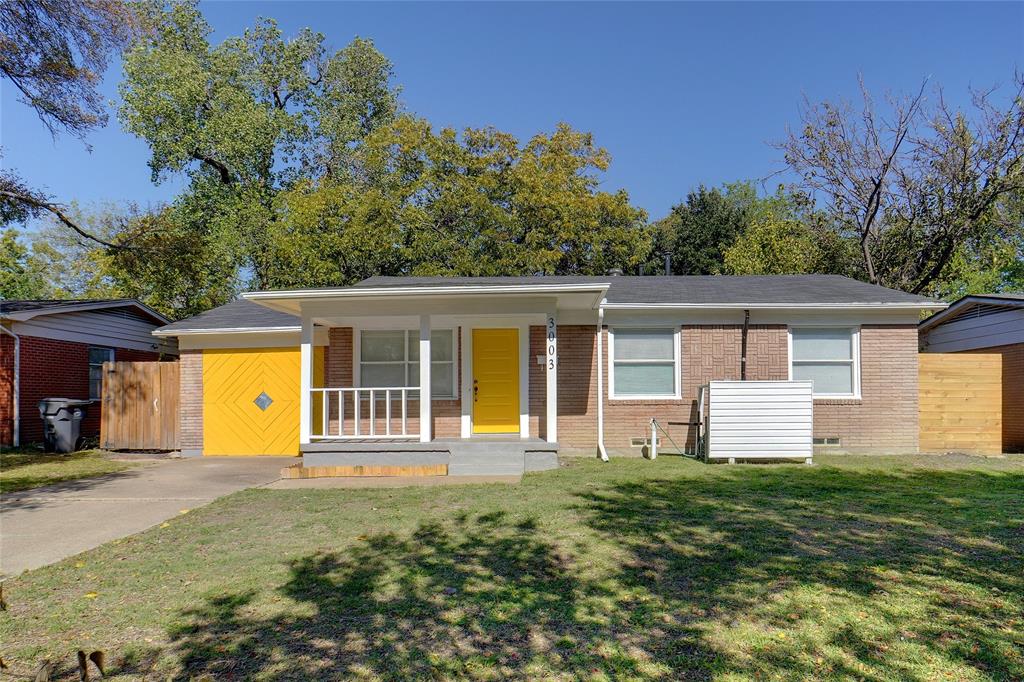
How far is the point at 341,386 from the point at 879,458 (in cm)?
986

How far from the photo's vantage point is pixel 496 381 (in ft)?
37.3

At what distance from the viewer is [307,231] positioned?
19.8 metres

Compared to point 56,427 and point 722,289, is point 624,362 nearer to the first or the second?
point 722,289

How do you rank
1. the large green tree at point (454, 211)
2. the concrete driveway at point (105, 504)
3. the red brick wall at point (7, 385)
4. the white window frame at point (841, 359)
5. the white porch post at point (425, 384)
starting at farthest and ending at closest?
the large green tree at point (454, 211) → the red brick wall at point (7, 385) → the white window frame at point (841, 359) → the white porch post at point (425, 384) → the concrete driveway at point (105, 504)

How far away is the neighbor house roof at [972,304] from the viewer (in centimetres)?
1253

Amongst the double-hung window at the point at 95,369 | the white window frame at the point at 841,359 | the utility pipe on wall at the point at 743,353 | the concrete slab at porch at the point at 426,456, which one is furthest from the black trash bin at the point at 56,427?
the white window frame at the point at 841,359

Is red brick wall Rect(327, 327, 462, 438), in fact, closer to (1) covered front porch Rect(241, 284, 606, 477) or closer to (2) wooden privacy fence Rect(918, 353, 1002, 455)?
(1) covered front porch Rect(241, 284, 606, 477)

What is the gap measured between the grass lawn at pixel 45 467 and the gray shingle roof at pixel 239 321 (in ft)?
9.42

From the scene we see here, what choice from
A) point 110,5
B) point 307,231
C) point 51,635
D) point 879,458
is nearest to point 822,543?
point 51,635

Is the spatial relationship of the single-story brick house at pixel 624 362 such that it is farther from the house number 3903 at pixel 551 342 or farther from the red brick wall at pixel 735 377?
the house number 3903 at pixel 551 342

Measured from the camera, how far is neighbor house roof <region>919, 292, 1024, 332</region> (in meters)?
12.5

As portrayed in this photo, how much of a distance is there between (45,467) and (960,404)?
1714 centimetres

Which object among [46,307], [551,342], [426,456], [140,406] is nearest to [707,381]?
[551,342]

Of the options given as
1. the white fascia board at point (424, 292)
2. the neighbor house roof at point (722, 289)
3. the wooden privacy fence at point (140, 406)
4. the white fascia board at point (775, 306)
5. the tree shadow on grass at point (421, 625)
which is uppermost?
the neighbor house roof at point (722, 289)
